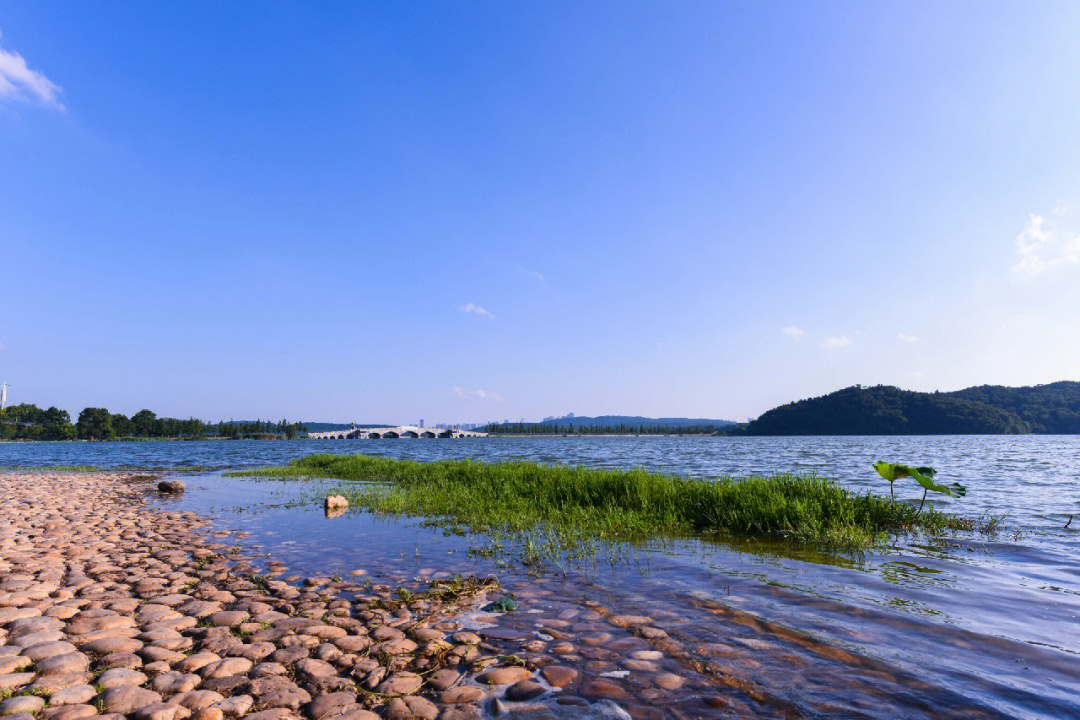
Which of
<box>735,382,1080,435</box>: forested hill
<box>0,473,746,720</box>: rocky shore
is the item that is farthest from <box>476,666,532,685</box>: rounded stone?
<box>735,382,1080,435</box>: forested hill

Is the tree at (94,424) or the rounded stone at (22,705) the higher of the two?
the tree at (94,424)

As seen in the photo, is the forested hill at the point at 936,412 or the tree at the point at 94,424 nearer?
the forested hill at the point at 936,412

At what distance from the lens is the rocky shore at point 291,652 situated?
381 centimetres

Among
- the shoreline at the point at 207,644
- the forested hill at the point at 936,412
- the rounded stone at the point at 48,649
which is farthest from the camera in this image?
the forested hill at the point at 936,412

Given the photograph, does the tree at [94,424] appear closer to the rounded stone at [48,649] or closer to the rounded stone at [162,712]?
the rounded stone at [48,649]

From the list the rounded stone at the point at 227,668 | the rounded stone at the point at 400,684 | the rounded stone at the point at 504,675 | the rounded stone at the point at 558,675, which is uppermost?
the rounded stone at the point at 227,668

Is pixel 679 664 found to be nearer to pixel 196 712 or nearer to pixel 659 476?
pixel 196 712

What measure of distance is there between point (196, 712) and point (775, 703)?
4.08m

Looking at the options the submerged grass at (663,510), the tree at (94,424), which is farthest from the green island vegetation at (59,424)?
the submerged grass at (663,510)

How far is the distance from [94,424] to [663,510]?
21439cm

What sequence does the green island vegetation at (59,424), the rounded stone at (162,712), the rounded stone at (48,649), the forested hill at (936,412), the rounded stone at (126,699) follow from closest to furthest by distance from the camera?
the rounded stone at (162,712)
the rounded stone at (126,699)
the rounded stone at (48,649)
the forested hill at (936,412)
the green island vegetation at (59,424)

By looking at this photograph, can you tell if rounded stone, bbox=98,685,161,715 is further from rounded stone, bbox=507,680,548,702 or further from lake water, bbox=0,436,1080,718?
lake water, bbox=0,436,1080,718

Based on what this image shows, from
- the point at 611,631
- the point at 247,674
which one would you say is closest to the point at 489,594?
the point at 611,631

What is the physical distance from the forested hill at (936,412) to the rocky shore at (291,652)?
171m
